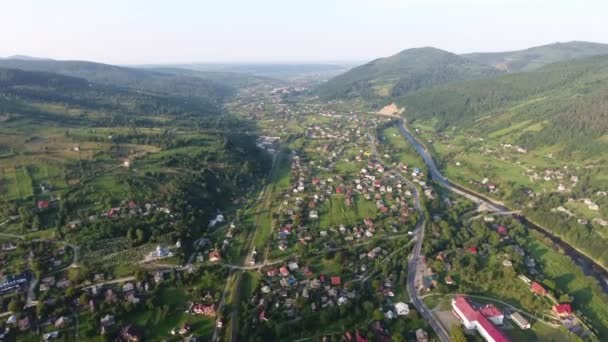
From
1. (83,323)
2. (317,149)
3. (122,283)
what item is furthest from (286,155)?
(83,323)

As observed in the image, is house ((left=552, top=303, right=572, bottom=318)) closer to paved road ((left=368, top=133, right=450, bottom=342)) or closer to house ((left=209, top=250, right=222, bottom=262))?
paved road ((left=368, top=133, right=450, bottom=342))

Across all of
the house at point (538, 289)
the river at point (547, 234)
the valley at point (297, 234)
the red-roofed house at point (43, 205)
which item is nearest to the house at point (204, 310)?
the valley at point (297, 234)

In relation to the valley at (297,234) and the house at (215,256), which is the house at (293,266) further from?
the house at (215,256)

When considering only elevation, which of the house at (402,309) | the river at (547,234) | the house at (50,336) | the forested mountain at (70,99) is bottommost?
the river at (547,234)

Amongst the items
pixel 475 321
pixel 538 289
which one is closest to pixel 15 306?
pixel 475 321

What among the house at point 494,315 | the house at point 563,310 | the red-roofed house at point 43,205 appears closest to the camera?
the house at point 494,315

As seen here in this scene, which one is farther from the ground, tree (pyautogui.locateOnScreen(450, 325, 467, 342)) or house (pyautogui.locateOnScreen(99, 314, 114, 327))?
house (pyautogui.locateOnScreen(99, 314, 114, 327))

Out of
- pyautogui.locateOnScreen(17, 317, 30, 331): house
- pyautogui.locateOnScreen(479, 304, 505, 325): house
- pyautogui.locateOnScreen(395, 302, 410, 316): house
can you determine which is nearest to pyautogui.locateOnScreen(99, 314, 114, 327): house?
pyautogui.locateOnScreen(17, 317, 30, 331): house
